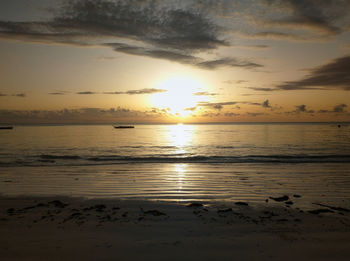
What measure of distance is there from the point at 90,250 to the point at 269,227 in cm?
515

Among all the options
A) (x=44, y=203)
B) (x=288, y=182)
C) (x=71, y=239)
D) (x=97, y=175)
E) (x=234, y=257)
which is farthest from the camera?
(x=97, y=175)

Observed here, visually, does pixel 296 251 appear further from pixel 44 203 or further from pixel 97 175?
pixel 97 175

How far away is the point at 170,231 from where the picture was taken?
6988mm

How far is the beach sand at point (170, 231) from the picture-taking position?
5680 mm

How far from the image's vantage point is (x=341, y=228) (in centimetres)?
716

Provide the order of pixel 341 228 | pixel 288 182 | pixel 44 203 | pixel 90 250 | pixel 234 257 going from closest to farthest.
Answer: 1. pixel 234 257
2. pixel 90 250
3. pixel 341 228
4. pixel 44 203
5. pixel 288 182

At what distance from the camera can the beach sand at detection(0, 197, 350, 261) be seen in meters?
5.68

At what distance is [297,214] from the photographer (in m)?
8.46

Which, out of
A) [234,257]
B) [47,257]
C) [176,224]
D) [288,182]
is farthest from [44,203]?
[288,182]

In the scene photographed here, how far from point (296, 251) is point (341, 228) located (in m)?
2.48

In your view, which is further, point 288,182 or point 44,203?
point 288,182

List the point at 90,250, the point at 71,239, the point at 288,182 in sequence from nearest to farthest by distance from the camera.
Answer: the point at 90,250
the point at 71,239
the point at 288,182

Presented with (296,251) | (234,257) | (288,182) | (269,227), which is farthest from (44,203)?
(288,182)

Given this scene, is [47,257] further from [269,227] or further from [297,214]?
[297,214]
